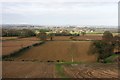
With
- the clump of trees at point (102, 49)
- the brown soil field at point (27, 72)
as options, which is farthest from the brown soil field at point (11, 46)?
the clump of trees at point (102, 49)

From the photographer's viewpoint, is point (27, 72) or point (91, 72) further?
point (91, 72)

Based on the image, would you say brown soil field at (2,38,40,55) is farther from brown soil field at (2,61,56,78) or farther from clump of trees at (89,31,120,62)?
clump of trees at (89,31,120,62)

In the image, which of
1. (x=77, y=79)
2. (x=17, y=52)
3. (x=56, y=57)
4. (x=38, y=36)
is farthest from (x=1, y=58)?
(x=38, y=36)

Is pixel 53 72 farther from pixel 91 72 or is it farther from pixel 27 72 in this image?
pixel 91 72

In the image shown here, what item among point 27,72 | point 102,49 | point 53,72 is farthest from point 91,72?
point 102,49

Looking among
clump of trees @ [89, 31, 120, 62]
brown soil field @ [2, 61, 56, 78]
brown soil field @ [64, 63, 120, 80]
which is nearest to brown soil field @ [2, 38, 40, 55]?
brown soil field @ [2, 61, 56, 78]

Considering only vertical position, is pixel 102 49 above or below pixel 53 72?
above

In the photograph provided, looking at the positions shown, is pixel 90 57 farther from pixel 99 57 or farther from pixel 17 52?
pixel 17 52

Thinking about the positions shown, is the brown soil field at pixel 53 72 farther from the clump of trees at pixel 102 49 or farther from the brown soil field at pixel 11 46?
the brown soil field at pixel 11 46

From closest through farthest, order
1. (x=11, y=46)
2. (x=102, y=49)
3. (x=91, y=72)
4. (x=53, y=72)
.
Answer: (x=53, y=72) < (x=91, y=72) < (x=102, y=49) < (x=11, y=46)

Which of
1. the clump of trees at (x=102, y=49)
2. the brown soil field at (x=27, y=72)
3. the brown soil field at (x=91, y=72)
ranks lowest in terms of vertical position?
the brown soil field at (x=91, y=72)

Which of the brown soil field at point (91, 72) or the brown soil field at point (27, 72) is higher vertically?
the brown soil field at point (27, 72)

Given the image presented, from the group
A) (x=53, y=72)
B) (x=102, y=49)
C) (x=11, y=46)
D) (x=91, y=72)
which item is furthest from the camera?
(x=11, y=46)
